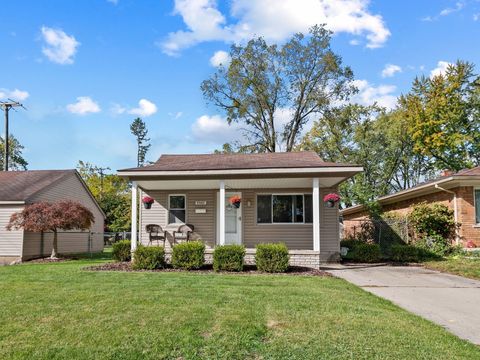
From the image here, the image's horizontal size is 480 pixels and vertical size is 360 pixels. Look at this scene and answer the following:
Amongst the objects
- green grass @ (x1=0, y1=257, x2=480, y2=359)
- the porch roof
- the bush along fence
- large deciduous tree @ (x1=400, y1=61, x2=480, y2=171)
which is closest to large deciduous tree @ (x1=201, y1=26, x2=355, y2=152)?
large deciduous tree @ (x1=400, y1=61, x2=480, y2=171)

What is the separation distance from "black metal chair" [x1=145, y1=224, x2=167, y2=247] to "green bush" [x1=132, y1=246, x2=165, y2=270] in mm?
3381

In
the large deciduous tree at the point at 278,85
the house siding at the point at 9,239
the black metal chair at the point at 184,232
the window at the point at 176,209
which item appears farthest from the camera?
the large deciduous tree at the point at 278,85

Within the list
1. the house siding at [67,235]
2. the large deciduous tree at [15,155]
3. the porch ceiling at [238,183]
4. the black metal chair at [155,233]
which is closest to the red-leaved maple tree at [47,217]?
the house siding at [67,235]

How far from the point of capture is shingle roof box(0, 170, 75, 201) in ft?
56.7

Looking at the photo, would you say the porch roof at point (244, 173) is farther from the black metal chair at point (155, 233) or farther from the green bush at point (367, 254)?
the green bush at point (367, 254)

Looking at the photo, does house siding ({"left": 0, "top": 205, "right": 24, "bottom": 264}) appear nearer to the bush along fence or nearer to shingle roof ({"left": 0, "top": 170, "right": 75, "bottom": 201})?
shingle roof ({"left": 0, "top": 170, "right": 75, "bottom": 201})

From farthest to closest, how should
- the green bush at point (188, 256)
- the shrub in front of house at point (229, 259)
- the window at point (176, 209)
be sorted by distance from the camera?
the window at point (176, 209) → the green bush at point (188, 256) → the shrub in front of house at point (229, 259)

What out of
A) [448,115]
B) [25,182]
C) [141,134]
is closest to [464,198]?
[448,115]

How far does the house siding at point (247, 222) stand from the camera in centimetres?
1453

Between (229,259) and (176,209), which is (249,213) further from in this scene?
(229,259)

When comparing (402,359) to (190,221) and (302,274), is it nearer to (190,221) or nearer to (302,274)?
(302,274)

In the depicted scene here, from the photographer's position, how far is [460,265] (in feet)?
38.9

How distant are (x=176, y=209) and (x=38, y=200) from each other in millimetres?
6792

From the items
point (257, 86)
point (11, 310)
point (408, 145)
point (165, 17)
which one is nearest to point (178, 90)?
point (165, 17)
